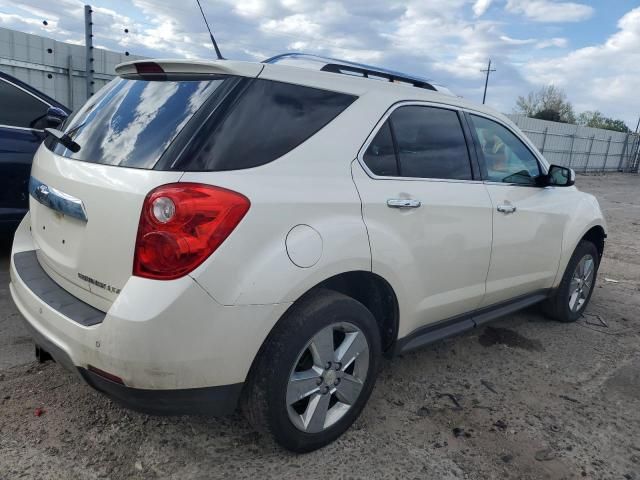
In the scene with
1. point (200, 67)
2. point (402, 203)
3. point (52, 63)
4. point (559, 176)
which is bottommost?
point (402, 203)

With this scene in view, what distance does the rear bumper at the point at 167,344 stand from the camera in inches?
74.6

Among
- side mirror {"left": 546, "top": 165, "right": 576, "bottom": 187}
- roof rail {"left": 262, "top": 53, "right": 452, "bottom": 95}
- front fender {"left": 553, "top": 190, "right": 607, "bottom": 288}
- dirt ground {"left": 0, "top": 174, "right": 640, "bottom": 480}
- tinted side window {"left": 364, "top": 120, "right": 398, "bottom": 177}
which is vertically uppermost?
roof rail {"left": 262, "top": 53, "right": 452, "bottom": 95}

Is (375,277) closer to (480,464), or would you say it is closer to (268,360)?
(268,360)

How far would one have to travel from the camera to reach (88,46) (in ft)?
31.6

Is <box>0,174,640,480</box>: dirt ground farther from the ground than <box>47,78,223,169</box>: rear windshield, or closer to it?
closer to it

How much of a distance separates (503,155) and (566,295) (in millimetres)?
1549

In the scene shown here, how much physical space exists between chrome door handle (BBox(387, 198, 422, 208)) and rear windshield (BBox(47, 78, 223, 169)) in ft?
3.25

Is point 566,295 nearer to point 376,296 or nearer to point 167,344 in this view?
point 376,296

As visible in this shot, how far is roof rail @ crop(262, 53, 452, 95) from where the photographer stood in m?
2.68

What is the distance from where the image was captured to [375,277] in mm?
2568

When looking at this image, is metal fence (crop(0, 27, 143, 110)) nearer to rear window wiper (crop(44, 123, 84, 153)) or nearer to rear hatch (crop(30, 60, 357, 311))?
rear window wiper (crop(44, 123, 84, 153))

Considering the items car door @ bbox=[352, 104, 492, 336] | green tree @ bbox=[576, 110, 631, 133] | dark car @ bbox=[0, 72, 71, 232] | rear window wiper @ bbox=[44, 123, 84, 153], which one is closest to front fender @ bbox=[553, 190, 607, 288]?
car door @ bbox=[352, 104, 492, 336]

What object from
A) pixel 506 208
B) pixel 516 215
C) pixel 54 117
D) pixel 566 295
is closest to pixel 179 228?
pixel 506 208

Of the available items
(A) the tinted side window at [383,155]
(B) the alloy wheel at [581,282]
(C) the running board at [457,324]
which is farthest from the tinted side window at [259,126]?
(B) the alloy wheel at [581,282]
